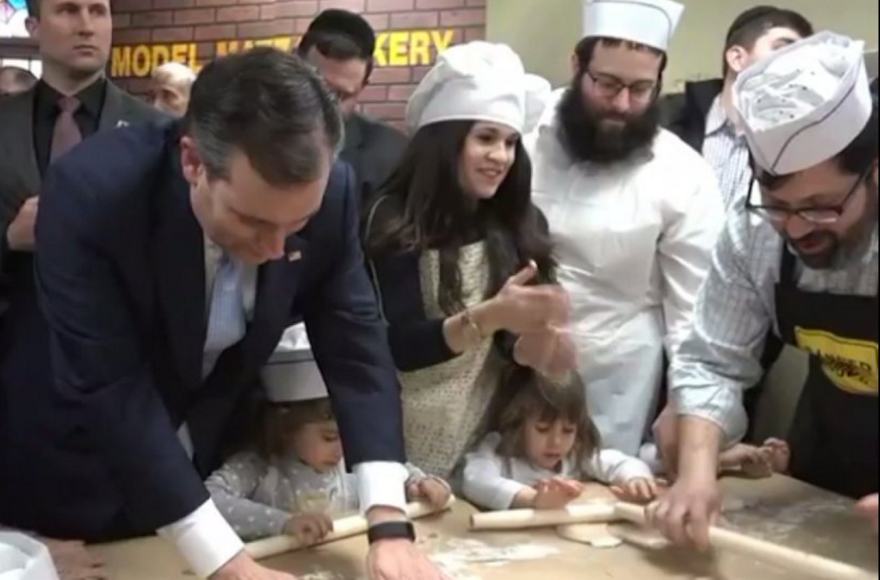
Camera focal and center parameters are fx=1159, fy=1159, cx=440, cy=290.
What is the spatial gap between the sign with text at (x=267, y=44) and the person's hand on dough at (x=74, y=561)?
0.36 meters

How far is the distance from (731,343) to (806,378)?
12 centimetres

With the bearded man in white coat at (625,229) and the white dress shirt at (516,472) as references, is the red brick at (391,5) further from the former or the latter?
the white dress shirt at (516,472)

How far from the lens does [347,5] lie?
1180 mm

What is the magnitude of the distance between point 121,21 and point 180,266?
0.30 m

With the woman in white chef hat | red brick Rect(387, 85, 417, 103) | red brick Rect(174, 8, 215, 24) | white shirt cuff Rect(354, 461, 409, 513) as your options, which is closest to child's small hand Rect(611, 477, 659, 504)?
the woman in white chef hat

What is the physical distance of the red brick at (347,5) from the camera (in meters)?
1.15

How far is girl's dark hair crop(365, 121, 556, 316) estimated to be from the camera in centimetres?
98

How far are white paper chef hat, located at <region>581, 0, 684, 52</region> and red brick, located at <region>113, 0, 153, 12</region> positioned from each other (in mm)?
349

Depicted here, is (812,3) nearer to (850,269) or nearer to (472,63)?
(850,269)

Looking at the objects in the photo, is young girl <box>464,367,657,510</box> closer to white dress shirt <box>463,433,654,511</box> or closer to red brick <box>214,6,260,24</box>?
white dress shirt <box>463,433,654,511</box>

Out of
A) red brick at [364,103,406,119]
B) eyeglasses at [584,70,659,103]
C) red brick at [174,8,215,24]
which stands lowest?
red brick at [364,103,406,119]

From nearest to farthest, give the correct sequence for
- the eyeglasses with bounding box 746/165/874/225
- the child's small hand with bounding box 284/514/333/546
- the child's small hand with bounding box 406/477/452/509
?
the eyeglasses with bounding box 746/165/874/225 < the child's small hand with bounding box 284/514/333/546 < the child's small hand with bounding box 406/477/452/509

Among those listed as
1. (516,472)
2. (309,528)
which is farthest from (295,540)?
(516,472)

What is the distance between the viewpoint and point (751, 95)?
601 millimetres
